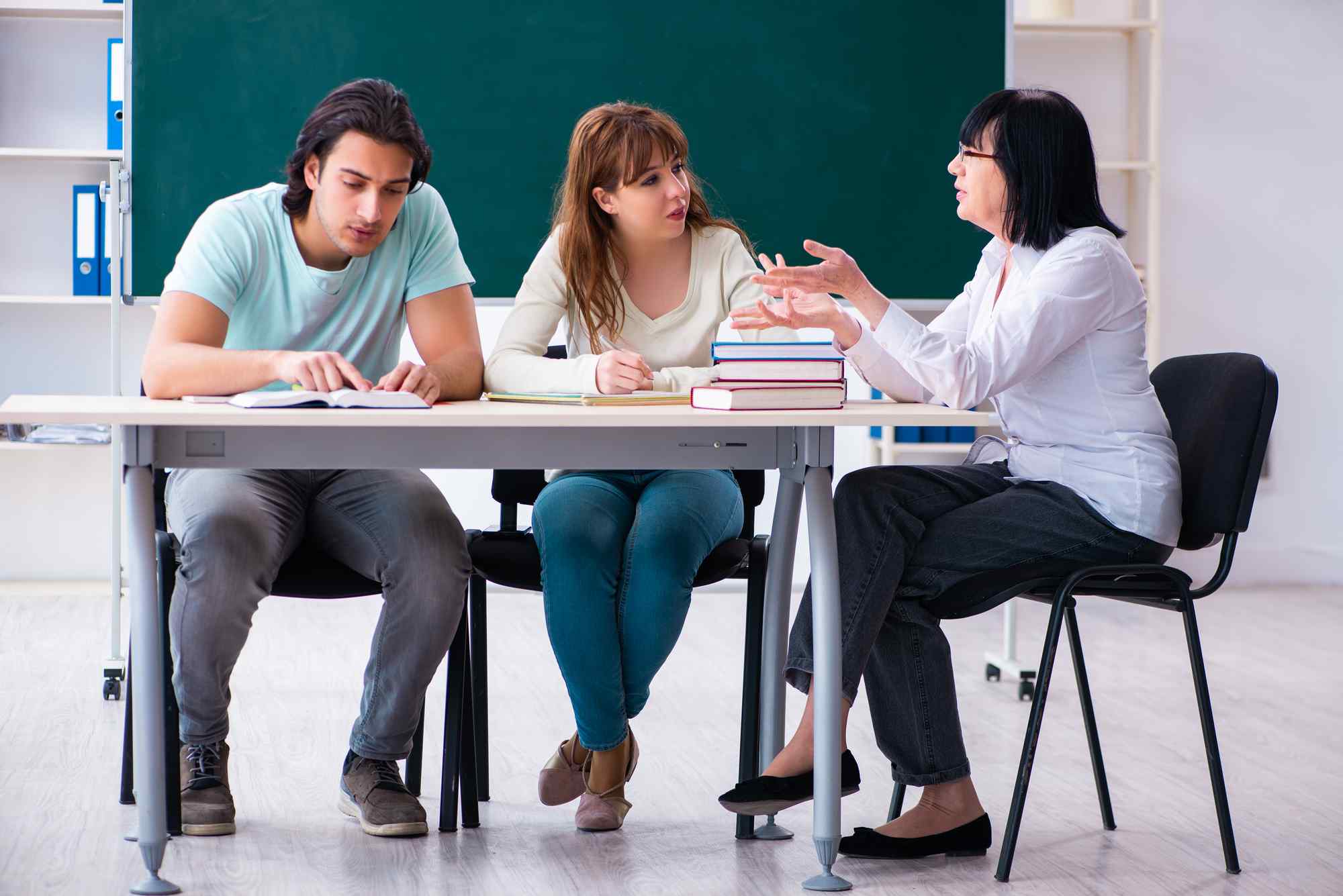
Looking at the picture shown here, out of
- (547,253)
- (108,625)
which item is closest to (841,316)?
(547,253)

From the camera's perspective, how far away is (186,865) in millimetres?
1959

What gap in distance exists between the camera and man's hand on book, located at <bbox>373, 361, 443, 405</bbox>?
6.48 ft

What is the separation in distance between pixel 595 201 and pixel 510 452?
0.67m

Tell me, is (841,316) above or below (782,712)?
above

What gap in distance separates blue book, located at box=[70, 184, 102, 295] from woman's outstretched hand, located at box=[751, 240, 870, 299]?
9.26ft

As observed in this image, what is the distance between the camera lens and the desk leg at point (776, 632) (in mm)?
2107

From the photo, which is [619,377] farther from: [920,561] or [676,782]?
[676,782]

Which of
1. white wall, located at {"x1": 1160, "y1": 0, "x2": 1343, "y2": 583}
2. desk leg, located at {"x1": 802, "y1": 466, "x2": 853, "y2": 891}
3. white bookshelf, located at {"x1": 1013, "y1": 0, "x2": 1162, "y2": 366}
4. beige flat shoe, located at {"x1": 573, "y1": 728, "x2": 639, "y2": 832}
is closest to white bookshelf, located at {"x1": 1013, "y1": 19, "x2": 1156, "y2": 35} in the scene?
white bookshelf, located at {"x1": 1013, "y1": 0, "x2": 1162, "y2": 366}

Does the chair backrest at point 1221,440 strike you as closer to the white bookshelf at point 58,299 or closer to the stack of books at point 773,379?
the stack of books at point 773,379

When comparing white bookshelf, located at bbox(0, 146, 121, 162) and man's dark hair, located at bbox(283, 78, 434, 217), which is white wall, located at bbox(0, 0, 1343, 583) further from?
man's dark hair, located at bbox(283, 78, 434, 217)

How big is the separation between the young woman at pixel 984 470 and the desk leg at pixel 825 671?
5cm

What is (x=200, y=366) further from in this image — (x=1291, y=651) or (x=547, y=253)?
(x=1291, y=651)

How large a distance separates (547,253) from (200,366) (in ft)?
2.10

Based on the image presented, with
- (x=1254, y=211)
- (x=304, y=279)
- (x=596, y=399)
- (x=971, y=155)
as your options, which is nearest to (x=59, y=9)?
(x=304, y=279)
